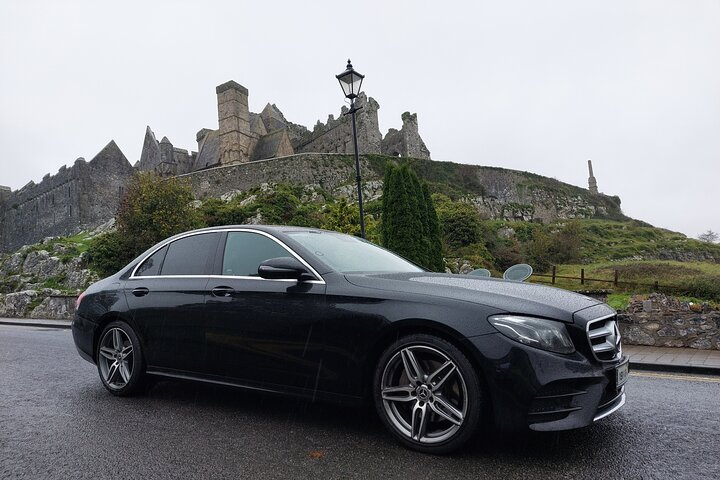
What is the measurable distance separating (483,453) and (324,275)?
1636 millimetres

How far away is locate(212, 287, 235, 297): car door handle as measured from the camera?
4.00 metres

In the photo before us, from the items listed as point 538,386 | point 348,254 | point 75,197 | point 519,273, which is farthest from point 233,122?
point 538,386

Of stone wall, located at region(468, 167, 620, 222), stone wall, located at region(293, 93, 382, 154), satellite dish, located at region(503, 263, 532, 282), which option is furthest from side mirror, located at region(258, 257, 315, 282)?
stone wall, located at region(293, 93, 382, 154)

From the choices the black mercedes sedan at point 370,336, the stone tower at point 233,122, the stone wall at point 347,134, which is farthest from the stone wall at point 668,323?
the stone tower at point 233,122

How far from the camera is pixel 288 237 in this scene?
4.06 meters

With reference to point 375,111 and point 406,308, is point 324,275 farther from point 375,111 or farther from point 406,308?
point 375,111

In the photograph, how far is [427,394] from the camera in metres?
3.05

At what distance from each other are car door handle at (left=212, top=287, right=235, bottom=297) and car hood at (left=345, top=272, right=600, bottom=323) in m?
1.10

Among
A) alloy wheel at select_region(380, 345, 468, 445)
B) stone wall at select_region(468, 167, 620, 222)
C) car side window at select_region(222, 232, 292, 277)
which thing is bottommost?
alloy wheel at select_region(380, 345, 468, 445)

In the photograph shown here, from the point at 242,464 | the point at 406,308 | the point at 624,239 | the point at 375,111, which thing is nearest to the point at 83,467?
the point at 242,464

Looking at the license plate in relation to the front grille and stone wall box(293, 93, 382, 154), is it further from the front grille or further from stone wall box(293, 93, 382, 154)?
stone wall box(293, 93, 382, 154)

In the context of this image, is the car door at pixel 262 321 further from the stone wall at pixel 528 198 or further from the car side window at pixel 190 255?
the stone wall at pixel 528 198

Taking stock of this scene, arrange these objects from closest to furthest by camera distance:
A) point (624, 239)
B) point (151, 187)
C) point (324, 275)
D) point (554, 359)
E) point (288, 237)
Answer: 1. point (554, 359)
2. point (324, 275)
3. point (288, 237)
4. point (151, 187)
5. point (624, 239)

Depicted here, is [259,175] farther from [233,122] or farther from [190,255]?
[190,255]
